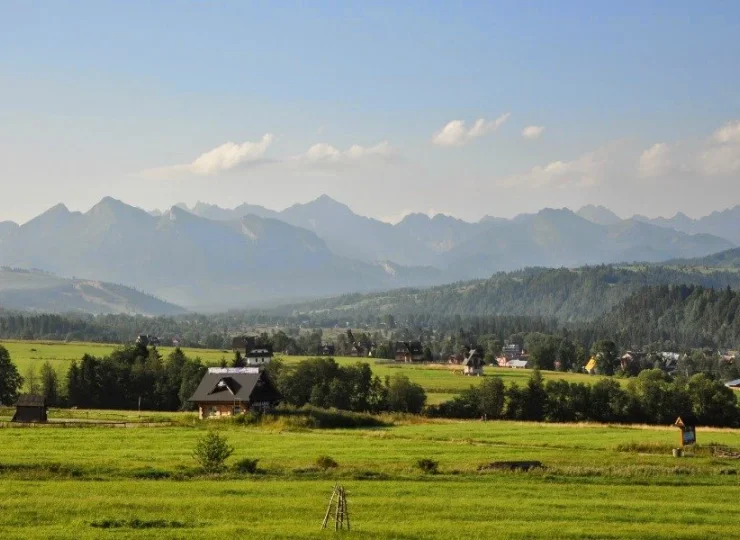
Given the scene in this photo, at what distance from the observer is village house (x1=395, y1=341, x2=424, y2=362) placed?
184m

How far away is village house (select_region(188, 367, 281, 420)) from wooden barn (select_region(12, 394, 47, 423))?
40.9 feet

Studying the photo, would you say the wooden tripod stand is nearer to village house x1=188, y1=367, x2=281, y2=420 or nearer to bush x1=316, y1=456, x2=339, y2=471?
bush x1=316, y1=456, x2=339, y2=471

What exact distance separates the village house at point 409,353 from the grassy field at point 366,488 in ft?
377

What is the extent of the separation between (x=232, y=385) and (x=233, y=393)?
1227 millimetres

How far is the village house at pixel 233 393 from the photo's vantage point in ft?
284

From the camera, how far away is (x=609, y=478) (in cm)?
4625

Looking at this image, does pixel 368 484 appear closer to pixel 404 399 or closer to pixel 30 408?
pixel 30 408

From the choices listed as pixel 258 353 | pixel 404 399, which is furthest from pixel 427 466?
pixel 258 353

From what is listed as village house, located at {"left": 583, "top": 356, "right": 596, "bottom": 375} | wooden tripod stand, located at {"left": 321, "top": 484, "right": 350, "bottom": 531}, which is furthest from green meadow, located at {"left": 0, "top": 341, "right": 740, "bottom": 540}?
village house, located at {"left": 583, "top": 356, "right": 596, "bottom": 375}

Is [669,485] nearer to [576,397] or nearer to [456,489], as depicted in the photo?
[456,489]

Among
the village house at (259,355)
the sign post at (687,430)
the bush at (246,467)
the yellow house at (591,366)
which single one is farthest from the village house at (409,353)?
the bush at (246,467)

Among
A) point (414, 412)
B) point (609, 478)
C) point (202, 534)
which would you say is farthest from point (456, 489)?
point (414, 412)

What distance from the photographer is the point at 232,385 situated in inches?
3482

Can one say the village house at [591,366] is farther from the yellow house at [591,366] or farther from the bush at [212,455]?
the bush at [212,455]
